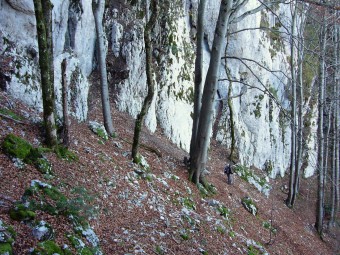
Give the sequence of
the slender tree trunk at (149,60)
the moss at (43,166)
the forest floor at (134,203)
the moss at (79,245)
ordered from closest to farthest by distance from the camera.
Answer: the moss at (79,245) < the forest floor at (134,203) < the moss at (43,166) < the slender tree trunk at (149,60)

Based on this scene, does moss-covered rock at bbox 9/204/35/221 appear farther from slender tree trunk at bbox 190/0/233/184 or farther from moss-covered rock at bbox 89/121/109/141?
slender tree trunk at bbox 190/0/233/184

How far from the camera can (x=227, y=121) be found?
20219 millimetres

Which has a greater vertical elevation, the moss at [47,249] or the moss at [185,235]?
the moss at [47,249]

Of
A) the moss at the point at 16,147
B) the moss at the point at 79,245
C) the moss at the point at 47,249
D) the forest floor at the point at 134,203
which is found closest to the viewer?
the moss at the point at 47,249

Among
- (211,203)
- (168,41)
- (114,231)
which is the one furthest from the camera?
(168,41)

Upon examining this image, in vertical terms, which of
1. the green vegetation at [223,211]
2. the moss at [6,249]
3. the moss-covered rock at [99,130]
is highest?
the moss-covered rock at [99,130]

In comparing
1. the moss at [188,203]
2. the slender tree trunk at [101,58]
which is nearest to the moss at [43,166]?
the moss at [188,203]

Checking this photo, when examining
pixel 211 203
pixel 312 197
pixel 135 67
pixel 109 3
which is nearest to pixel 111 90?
pixel 135 67

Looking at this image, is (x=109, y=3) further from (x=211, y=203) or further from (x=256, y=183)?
(x=256, y=183)

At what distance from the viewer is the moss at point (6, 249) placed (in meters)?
3.94

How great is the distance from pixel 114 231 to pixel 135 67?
32.9 ft

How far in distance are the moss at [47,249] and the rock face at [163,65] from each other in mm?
5621

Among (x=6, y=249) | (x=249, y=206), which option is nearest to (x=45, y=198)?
(x=6, y=249)

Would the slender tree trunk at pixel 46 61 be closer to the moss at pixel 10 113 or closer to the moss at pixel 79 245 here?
the moss at pixel 10 113
